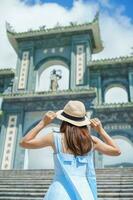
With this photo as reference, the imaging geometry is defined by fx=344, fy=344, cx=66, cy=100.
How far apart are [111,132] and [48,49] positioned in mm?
6217

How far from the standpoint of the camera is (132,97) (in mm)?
16969

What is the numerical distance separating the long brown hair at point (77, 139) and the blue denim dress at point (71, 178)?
4 cm

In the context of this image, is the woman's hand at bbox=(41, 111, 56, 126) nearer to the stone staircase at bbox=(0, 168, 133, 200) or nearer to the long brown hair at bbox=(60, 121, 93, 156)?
the long brown hair at bbox=(60, 121, 93, 156)

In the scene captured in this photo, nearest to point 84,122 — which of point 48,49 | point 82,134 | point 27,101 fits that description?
point 82,134

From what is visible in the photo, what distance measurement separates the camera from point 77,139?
7.80 ft

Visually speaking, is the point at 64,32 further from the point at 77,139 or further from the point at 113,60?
the point at 77,139

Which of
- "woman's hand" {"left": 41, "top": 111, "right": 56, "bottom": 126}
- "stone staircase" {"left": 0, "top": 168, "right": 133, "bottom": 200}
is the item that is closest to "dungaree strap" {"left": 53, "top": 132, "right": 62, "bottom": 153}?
"woman's hand" {"left": 41, "top": 111, "right": 56, "bottom": 126}

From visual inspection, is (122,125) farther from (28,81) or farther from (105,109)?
(28,81)

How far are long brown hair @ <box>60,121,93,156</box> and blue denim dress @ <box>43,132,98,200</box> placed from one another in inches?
1.7

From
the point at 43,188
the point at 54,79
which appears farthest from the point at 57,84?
the point at 43,188

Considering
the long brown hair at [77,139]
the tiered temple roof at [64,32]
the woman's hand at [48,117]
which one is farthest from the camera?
the tiered temple roof at [64,32]

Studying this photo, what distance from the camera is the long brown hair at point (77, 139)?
2.37 metres

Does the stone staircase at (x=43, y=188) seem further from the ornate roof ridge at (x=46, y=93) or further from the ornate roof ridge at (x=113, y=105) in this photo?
the ornate roof ridge at (x=46, y=93)

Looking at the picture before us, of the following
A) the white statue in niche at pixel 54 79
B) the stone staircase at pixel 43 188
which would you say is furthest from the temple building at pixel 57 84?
the stone staircase at pixel 43 188
